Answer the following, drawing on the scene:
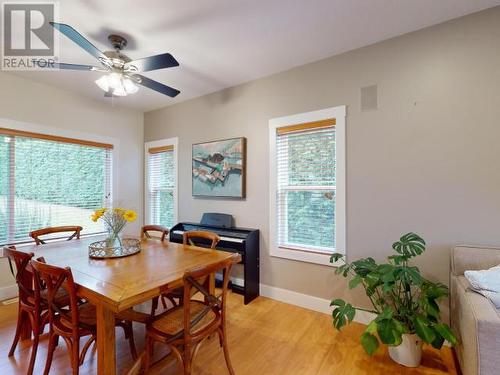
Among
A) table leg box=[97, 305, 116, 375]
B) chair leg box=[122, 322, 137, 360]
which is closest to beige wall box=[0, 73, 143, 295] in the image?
chair leg box=[122, 322, 137, 360]

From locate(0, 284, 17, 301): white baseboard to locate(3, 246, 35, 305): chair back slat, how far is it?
1.55m

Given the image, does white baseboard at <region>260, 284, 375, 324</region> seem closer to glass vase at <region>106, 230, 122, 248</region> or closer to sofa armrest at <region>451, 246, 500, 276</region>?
sofa armrest at <region>451, 246, 500, 276</region>

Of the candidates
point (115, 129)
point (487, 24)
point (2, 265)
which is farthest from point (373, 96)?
point (2, 265)

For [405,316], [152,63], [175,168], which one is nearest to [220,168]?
[175,168]

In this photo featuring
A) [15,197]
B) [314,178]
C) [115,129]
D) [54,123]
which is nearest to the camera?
[314,178]

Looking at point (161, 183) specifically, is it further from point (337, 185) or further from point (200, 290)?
point (200, 290)

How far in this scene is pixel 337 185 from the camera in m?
2.60

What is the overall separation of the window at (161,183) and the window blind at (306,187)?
195 centimetres

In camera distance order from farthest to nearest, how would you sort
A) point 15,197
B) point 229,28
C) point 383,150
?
point 15,197
point 383,150
point 229,28

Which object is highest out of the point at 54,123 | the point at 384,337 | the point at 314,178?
the point at 54,123

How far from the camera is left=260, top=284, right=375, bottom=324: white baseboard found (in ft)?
8.01

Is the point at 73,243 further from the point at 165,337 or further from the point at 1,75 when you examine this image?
the point at 1,75

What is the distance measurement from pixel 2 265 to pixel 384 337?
409 centimetres

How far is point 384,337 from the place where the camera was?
1715 mm
